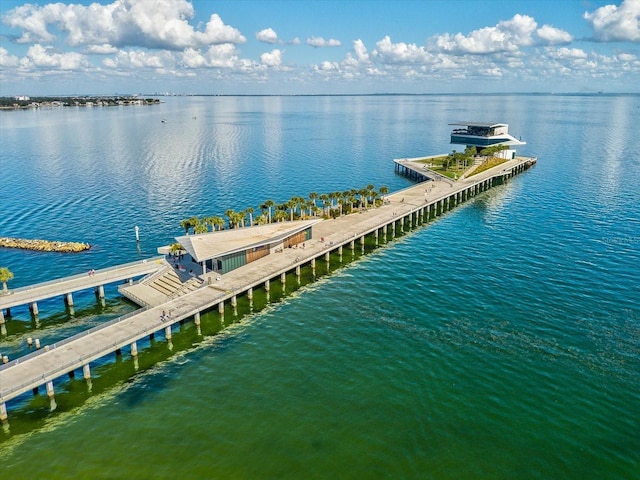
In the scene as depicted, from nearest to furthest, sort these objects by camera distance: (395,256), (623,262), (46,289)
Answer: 1. (46,289)
2. (623,262)
3. (395,256)

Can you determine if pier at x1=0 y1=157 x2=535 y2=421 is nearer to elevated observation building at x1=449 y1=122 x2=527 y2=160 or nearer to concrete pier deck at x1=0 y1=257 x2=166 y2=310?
concrete pier deck at x1=0 y1=257 x2=166 y2=310

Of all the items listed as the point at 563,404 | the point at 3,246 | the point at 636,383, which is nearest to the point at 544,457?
the point at 563,404

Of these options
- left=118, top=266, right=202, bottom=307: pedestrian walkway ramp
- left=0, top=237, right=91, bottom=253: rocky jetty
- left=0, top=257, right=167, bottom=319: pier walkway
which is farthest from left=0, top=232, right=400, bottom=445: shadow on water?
left=0, top=237, right=91, bottom=253: rocky jetty

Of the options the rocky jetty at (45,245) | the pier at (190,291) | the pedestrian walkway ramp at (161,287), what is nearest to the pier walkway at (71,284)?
the pier at (190,291)

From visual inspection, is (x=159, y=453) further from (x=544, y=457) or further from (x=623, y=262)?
(x=623, y=262)

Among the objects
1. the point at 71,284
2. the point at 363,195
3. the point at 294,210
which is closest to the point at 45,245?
the point at 71,284

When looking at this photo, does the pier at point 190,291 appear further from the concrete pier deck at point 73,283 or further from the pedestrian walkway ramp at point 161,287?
the pedestrian walkway ramp at point 161,287
